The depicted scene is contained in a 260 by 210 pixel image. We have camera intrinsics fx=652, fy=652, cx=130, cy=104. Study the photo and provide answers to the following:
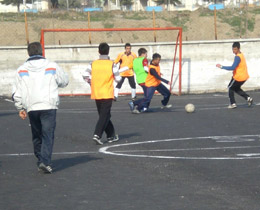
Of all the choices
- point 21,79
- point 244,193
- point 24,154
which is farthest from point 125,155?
point 244,193

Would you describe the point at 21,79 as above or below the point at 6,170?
above

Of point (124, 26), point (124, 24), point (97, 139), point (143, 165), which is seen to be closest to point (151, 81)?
point (97, 139)

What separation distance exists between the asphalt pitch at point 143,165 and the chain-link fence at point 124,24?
17.6 metres

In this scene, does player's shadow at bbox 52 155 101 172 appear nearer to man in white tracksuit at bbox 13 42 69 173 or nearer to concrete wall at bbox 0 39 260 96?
man in white tracksuit at bbox 13 42 69 173

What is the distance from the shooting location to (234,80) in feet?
58.9

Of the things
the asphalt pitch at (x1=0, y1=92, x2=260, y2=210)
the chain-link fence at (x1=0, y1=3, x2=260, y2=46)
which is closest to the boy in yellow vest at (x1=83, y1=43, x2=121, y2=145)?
the asphalt pitch at (x1=0, y1=92, x2=260, y2=210)

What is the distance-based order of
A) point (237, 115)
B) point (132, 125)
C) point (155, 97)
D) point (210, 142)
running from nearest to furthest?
1. point (210, 142)
2. point (132, 125)
3. point (237, 115)
4. point (155, 97)

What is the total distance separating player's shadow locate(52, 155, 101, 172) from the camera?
9.87 m

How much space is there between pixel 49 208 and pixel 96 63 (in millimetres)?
→ 5469

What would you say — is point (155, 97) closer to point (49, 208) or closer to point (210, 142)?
point (210, 142)

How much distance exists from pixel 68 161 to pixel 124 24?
30.5 meters

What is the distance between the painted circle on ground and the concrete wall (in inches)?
487

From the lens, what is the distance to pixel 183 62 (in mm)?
25156

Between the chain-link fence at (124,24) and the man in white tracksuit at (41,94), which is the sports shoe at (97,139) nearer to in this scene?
the man in white tracksuit at (41,94)
